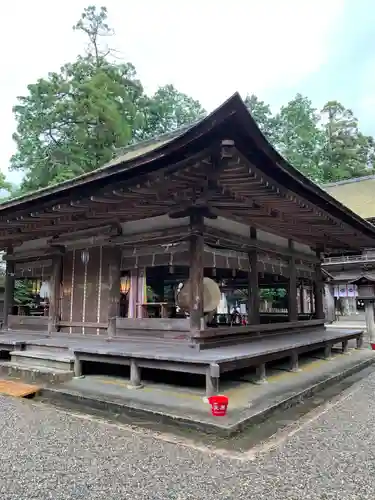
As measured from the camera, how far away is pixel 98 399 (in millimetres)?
4504

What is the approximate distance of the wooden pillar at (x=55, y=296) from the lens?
791cm

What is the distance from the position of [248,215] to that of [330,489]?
4.58 m

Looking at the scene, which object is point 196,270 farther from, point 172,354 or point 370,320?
point 370,320

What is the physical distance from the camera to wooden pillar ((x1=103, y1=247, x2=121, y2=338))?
6828 mm

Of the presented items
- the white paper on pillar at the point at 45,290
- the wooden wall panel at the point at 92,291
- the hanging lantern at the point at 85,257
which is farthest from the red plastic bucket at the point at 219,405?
the white paper on pillar at the point at 45,290

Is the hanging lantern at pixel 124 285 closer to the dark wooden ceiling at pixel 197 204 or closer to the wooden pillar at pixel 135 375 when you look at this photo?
the dark wooden ceiling at pixel 197 204

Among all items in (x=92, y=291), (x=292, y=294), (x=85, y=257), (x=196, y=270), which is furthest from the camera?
(x=292, y=294)

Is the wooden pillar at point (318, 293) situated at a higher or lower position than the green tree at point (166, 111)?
lower

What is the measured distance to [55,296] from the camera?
26.1 ft

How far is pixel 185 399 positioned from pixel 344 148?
1337 inches

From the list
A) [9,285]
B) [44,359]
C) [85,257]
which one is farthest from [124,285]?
[9,285]

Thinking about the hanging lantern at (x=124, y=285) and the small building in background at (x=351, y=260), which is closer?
the hanging lantern at (x=124, y=285)

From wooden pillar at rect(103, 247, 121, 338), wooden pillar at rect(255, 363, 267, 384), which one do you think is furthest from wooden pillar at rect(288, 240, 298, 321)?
wooden pillar at rect(103, 247, 121, 338)

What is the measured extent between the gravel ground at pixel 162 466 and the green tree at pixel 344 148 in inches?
1254
